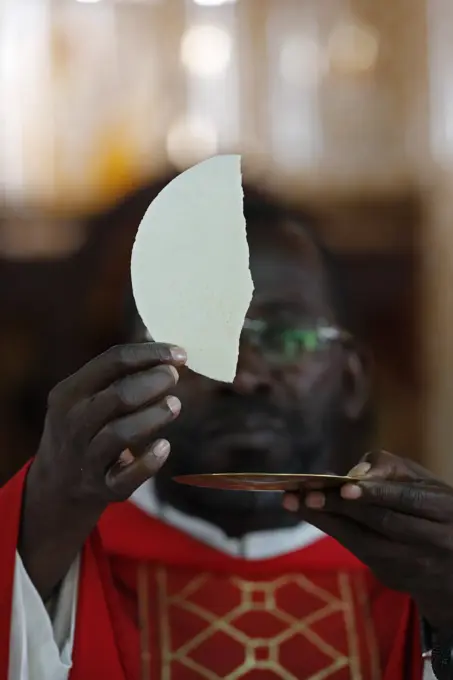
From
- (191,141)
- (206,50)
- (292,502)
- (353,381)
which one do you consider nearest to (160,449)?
(292,502)

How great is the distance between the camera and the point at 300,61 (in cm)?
137

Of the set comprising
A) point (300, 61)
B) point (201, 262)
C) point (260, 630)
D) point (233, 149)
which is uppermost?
point (300, 61)

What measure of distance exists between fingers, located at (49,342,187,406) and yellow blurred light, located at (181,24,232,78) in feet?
2.93

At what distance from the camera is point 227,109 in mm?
1325

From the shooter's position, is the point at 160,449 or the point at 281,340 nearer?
the point at 160,449

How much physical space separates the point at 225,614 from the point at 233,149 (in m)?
0.77

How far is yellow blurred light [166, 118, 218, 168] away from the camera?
129 cm

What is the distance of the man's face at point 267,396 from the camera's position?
90 cm

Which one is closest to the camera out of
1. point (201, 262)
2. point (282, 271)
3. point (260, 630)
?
point (201, 262)

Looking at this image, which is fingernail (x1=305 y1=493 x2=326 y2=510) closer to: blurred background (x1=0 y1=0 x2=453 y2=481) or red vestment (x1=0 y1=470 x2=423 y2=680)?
red vestment (x1=0 y1=470 x2=423 y2=680)

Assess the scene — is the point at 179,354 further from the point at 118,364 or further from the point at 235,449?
the point at 235,449

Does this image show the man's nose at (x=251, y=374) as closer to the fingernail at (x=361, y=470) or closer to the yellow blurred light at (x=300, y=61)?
the fingernail at (x=361, y=470)

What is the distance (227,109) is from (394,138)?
30 cm

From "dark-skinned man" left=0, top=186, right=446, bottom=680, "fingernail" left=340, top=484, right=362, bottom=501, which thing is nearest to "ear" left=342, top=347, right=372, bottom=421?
"dark-skinned man" left=0, top=186, right=446, bottom=680
